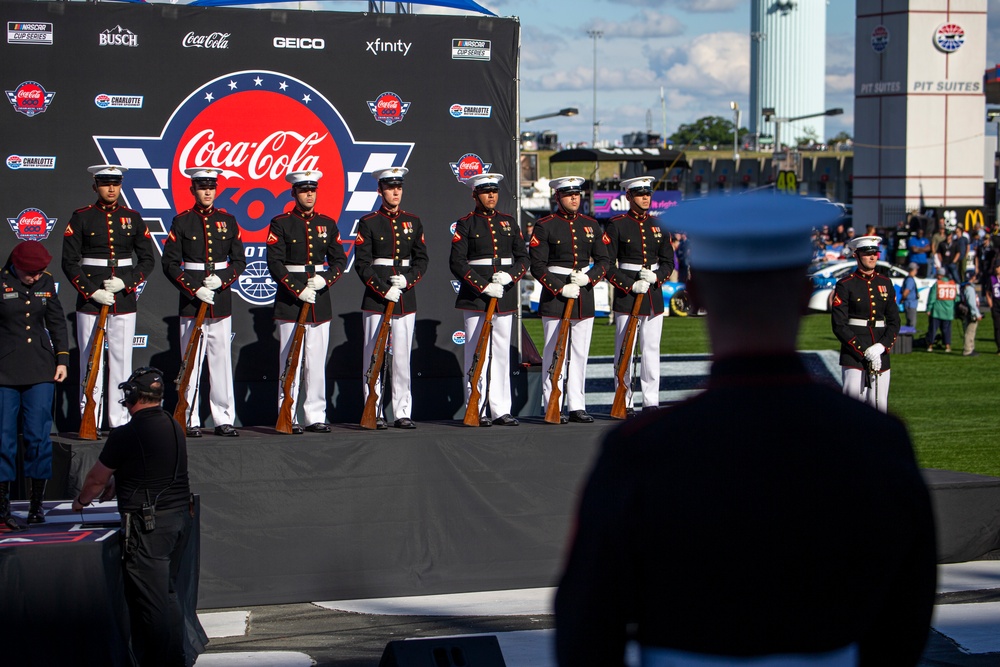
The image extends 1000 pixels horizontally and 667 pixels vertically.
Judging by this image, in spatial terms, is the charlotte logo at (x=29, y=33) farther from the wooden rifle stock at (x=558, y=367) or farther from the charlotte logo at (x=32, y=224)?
the wooden rifle stock at (x=558, y=367)

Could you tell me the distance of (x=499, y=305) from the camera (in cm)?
934

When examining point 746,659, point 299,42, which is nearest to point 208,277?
point 299,42

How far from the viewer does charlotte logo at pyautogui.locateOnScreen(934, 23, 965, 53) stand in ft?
119

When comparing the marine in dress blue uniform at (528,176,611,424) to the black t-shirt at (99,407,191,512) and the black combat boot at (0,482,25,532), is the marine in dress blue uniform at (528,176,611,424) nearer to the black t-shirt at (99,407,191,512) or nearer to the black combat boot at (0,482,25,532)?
the black t-shirt at (99,407,191,512)

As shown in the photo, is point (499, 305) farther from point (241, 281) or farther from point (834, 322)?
point (834, 322)

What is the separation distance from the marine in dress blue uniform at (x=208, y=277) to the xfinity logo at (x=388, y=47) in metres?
2.19

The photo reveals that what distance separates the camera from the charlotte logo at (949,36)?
3628cm

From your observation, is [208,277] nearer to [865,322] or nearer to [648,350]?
[648,350]

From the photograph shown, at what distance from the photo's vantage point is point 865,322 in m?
10.7

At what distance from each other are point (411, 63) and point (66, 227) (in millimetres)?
3296

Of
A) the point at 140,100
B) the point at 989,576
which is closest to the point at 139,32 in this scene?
the point at 140,100

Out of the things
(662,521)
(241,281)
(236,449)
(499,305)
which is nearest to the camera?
(662,521)

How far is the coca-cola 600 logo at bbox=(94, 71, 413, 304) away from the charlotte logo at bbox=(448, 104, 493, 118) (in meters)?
0.51

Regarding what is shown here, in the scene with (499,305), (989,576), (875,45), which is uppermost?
(875,45)
